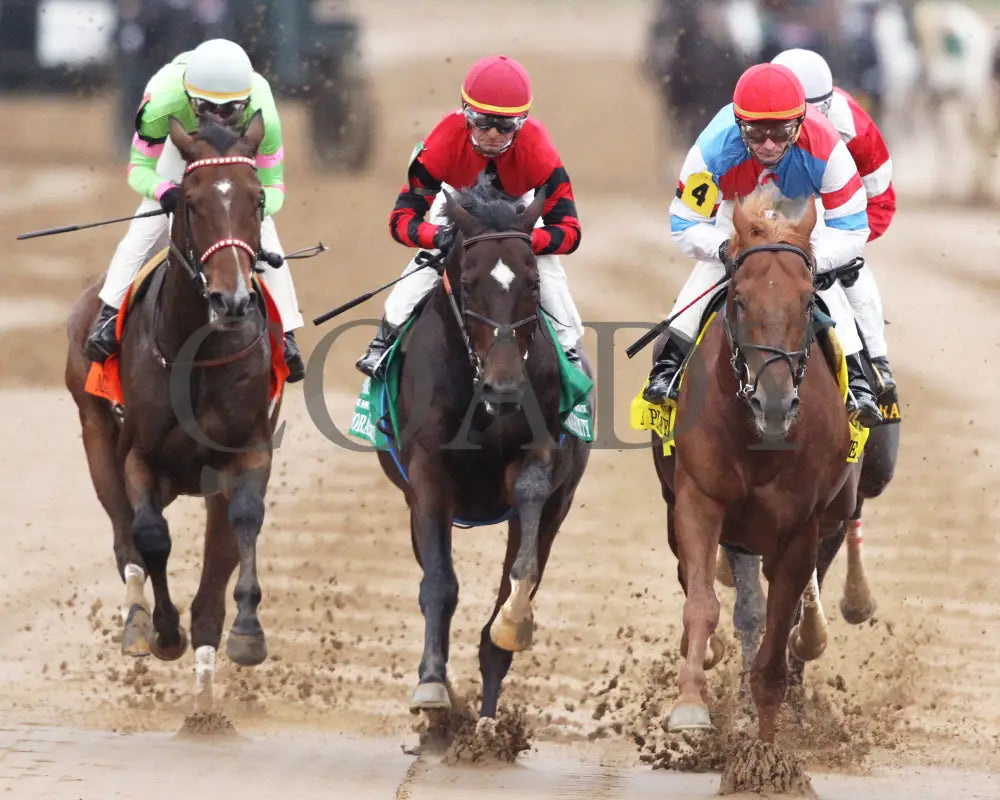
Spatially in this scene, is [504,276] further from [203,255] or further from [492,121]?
[203,255]

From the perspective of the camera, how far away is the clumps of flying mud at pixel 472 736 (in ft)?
25.3

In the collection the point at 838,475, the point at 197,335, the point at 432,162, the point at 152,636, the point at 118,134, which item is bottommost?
the point at 152,636

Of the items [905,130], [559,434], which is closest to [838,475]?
[559,434]

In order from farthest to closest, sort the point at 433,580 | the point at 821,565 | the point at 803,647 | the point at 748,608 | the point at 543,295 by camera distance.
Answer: the point at 821,565, the point at 803,647, the point at 748,608, the point at 543,295, the point at 433,580

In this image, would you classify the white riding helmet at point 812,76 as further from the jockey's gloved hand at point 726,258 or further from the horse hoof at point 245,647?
the horse hoof at point 245,647

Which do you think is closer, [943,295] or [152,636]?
[152,636]

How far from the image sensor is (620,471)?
44.0 ft

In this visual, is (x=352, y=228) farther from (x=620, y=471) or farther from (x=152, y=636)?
(x=152, y=636)

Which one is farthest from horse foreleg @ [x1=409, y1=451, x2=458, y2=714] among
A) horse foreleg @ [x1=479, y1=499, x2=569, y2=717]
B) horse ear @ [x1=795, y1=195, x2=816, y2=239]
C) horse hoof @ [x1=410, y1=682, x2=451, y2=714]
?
horse ear @ [x1=795, y1=195, x2=816, y2=239]

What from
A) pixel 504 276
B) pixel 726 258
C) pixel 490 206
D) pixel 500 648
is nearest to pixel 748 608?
pixel 500 648

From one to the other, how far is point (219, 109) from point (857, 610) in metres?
4.14

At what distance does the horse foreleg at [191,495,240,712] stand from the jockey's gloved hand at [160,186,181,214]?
1427 millimetres

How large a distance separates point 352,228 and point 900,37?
629 cm

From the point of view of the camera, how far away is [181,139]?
7633 mm
